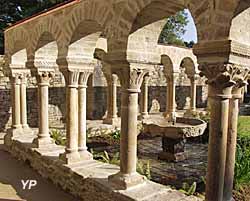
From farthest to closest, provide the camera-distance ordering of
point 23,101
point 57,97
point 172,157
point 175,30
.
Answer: point 175,30, point 57,97, point 23,101, point 172,157

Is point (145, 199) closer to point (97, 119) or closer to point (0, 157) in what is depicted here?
point (0, 157)

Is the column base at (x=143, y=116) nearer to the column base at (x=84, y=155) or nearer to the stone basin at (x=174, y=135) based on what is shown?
the stone basin at (x=174, y=135)

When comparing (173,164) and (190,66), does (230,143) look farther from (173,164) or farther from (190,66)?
(190,66)

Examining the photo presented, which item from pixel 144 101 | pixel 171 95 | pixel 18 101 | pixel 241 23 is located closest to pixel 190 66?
pixel 171 95

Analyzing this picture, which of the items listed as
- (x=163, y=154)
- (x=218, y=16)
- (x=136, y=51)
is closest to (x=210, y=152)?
(x=218, y=16)

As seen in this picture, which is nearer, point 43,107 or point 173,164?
point 43,107

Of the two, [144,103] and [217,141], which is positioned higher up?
[217,141]

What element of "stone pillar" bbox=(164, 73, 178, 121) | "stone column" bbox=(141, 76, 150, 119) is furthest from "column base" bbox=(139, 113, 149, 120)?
"stone pillar" bbox=(164, 73, 178, 121)

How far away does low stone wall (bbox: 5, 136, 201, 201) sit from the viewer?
13.8 feet

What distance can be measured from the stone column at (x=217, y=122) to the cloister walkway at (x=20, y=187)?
Result: 3150mm

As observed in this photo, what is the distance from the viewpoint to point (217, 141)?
10.6 ft

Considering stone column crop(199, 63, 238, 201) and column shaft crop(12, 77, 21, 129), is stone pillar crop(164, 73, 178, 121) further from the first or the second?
stone column crop(199, 63, 238, 201)

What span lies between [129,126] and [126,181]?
0.85 m

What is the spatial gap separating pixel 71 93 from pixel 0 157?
4.00 metres
